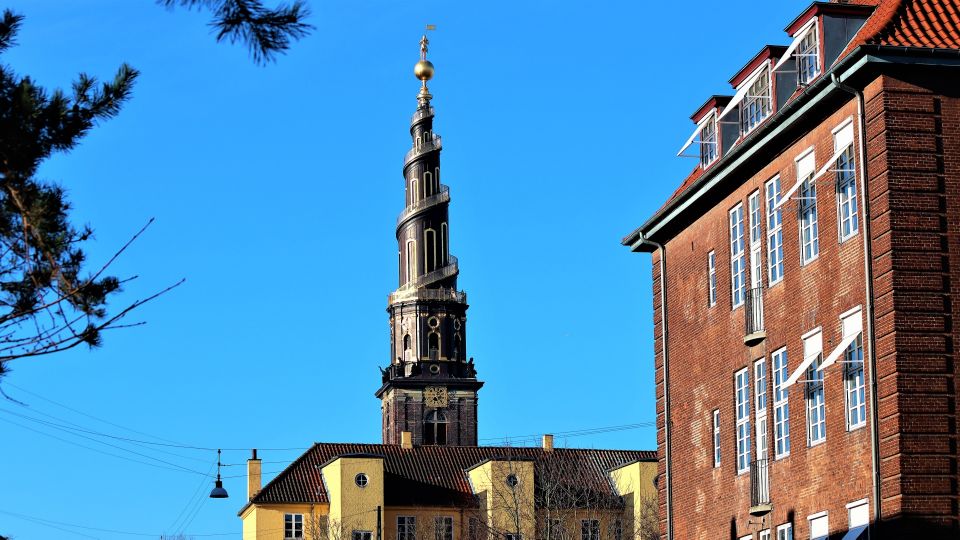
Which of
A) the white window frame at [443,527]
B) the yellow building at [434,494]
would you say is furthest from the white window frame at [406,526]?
the white window frame at [443,527]

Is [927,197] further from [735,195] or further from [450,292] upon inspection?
[450,292]

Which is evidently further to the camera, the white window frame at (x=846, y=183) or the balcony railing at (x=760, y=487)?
the balcony railing at (x=760, y=487)

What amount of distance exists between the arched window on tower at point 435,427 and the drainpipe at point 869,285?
96.4 meters

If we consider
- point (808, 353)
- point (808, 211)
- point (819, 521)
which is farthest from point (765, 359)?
point (819, 521)

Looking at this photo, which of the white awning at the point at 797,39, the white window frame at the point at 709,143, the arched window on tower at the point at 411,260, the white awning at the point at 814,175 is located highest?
the arched window on tower at the point at 411,260

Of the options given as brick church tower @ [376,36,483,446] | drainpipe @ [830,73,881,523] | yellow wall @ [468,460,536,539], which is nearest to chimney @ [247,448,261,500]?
yellow wall @ [468,460,536,539]

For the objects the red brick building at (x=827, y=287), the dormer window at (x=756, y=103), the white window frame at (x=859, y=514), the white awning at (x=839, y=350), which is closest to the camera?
the red brick building at (x=827, y=287)

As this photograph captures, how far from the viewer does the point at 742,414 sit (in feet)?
120

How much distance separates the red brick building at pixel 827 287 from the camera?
3023 centimetres

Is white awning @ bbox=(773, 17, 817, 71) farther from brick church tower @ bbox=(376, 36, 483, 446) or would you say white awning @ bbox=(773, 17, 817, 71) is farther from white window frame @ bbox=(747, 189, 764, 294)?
brick church tower @ bbox=(376, 36, 483, 446)

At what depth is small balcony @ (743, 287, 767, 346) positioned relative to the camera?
116 feet

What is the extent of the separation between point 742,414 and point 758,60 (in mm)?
6465

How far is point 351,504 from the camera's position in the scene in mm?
91188

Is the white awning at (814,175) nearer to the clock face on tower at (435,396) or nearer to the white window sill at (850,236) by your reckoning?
the white window sill at (850,236)
